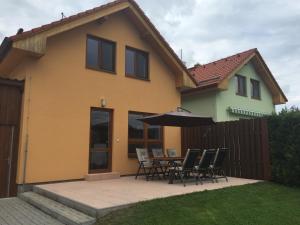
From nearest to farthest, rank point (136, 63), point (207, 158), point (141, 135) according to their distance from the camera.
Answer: point (207, 158)
point (141, 135)
point (136, 63)

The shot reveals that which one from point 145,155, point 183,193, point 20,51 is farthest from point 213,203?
point 20,51

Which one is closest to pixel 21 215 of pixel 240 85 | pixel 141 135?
pixel 141 135

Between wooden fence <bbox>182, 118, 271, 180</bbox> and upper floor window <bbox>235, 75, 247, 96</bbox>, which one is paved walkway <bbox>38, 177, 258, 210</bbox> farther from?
upper floor window <bbox>235, 75, 247, 96</bbox>

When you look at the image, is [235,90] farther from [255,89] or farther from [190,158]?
[190,158]

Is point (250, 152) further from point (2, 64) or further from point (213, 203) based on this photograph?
point (2, 64)

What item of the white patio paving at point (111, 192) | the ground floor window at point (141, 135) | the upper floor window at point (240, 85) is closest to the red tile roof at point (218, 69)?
the upper floor window at point (240, 85)

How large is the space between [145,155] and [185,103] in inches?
294

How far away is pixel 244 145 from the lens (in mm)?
11438

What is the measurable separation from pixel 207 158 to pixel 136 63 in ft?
17.9

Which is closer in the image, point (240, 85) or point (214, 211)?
point (214, 211)

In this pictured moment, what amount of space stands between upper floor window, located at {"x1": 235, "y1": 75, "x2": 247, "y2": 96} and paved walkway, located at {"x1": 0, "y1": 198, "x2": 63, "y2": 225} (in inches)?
539

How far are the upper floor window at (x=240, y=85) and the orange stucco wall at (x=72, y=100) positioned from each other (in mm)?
6886

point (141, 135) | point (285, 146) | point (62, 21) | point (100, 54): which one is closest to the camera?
point (62, 21)

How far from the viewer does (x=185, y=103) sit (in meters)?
18.3
